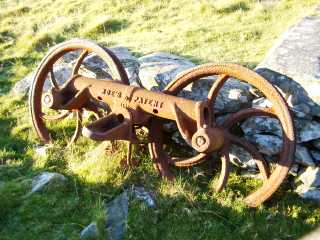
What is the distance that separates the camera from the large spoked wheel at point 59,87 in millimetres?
6332

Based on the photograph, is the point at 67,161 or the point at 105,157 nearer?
the point at 105,157

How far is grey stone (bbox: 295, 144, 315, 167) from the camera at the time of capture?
5617 mm

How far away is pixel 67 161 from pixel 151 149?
3.86 feet

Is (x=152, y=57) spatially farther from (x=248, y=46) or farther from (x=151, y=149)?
(x=248, y=46)

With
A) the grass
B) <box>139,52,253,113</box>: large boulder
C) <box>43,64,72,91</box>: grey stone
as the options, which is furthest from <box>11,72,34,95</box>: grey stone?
<box>139,52,253,113</box>: large boulder

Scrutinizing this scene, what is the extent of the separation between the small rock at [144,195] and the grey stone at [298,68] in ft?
5.87

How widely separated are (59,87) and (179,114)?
214cm

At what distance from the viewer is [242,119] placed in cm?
579

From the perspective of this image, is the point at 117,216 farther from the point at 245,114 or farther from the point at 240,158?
the point at 245,114

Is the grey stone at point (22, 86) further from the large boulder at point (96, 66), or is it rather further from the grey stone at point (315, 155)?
the grey stone at point (315, 155)

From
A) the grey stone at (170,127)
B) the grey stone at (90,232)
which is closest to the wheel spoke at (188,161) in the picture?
the grey stone at (170,127)

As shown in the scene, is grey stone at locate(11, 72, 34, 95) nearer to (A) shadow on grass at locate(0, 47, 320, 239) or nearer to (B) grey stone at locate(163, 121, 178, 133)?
(A) shadow on grass at locate(0, 47, 320, 239)


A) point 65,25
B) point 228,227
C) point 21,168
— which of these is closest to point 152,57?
point 21,168

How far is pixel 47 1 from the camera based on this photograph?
14914 mm
